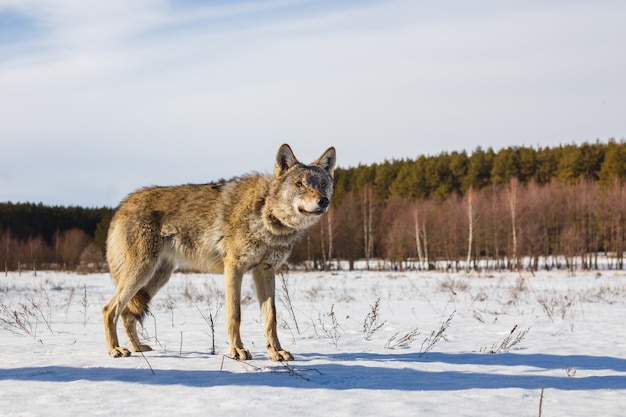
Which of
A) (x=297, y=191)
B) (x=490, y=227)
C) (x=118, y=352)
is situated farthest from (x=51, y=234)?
(x=297, y=191)

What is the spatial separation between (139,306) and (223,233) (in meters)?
1.47

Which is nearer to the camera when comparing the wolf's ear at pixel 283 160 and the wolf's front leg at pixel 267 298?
the wolf's front leg at pixel 267 298

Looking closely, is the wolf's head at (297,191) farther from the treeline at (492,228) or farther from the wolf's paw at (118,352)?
the treeline at (492,228)

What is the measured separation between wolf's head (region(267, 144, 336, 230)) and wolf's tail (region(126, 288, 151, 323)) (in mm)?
2011

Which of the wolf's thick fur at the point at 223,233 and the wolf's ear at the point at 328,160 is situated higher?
the wolf's ear at the point at 328,160

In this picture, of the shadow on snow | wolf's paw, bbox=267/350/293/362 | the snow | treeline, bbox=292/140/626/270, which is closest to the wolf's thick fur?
wolf's paw, bbox=267/350/293/362

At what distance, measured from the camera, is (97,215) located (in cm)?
12656

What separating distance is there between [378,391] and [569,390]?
1664 mm

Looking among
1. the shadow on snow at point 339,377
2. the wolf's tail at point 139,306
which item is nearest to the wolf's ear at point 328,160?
the shadow on snow at point 339,377

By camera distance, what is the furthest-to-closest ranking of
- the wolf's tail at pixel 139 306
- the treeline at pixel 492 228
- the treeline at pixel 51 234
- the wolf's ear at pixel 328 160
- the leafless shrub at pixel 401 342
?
the treeline at pixel 51 234, the treeline at pixel 492 228, the leafless shrub at pixel 401 342, the wolf's tail at pixel 139 306, the wolf's ear at pixel 328 160

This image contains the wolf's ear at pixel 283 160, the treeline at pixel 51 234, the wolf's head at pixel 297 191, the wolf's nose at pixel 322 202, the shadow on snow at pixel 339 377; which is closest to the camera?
the shadow on snow at pixel 339 377

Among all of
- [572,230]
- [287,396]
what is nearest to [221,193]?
[287,396]

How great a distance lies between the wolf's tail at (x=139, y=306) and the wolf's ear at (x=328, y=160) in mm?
2703

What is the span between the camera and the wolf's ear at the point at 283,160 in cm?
676
